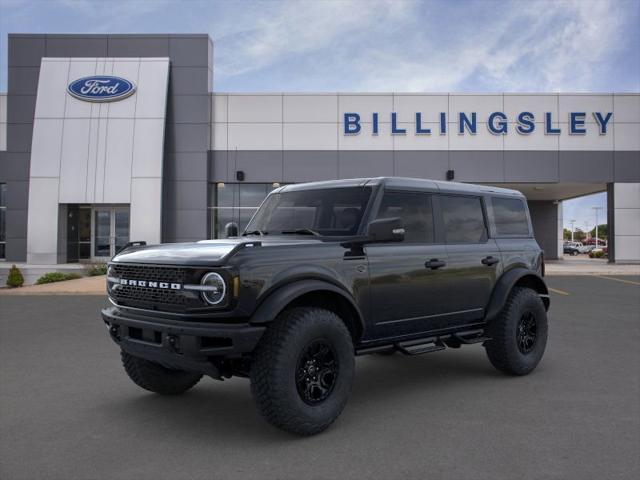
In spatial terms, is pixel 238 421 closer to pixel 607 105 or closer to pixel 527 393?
pixel 527 393

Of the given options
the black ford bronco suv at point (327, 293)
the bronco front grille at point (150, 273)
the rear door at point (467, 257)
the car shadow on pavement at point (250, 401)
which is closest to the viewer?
the black ford bronco suv at point (327, 293)

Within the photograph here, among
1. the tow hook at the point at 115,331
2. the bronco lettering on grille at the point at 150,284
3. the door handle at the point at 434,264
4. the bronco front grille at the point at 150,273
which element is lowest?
the tow hook at the point at 115,331

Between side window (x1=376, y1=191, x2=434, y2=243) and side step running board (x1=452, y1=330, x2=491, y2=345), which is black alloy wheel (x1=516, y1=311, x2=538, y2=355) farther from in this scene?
side window (x1=376, y1=191, x2=434, y2=243)

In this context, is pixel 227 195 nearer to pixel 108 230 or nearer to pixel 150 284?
pixel 108 230

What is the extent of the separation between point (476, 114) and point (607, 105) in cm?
610

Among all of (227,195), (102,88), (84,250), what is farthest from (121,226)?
(102,88)

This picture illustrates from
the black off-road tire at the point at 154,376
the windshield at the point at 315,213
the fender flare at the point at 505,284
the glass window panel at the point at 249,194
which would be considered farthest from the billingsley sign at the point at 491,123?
the black off-road tire at the point at 154,376

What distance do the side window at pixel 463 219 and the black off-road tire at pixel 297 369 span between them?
180cm

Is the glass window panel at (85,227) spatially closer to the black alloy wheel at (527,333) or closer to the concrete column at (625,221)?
the black alloy wheel at (527,333)

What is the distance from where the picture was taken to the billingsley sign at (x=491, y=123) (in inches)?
984

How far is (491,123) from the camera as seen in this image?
2498 centimetres

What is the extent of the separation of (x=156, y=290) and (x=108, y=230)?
79.1ft

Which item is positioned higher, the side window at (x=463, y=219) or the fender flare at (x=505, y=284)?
the side window at (x=463, y=219)

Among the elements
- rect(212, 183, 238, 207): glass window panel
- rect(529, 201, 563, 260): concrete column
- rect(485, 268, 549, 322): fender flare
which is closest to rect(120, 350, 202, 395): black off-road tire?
rect(485, 268, 549, 322): fender flare
